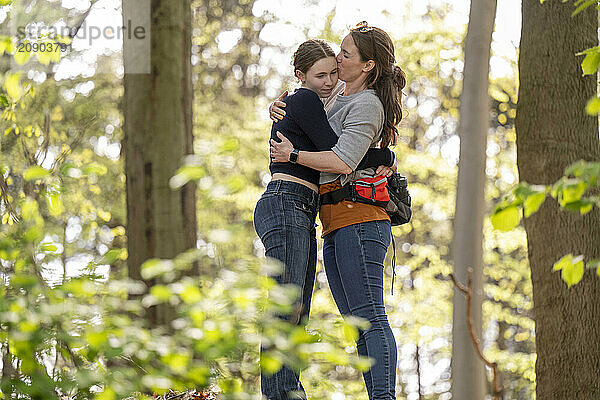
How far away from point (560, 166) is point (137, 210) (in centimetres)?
254

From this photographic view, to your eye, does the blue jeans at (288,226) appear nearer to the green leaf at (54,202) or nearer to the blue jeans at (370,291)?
the blue jeans at (370,291)

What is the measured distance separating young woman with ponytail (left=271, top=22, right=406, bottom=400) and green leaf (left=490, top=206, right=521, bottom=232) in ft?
3.22

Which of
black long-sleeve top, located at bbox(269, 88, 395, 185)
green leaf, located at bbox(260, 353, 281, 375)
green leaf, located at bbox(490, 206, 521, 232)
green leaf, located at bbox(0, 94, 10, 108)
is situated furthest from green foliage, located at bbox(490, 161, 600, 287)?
green leaf, located at bbox(0, 94, 10, 108)

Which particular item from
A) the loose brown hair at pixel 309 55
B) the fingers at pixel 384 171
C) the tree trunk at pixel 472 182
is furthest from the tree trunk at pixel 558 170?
the loose brown hair at pixel 309 55

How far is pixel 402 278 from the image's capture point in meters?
12.0

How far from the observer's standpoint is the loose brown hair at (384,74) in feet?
9.71

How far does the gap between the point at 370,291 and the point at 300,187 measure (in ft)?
1.70

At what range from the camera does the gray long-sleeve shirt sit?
277cm

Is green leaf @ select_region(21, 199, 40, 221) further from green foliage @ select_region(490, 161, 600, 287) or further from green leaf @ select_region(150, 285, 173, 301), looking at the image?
green foliage @ select_region(490, 161, 600, 287)

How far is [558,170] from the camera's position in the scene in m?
4.13

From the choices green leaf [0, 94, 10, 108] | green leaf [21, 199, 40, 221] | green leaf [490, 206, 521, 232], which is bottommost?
green leaf [490, 206, 521, 232]

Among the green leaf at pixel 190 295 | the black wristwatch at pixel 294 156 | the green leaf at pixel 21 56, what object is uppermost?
the green leaf at pixel 21 56

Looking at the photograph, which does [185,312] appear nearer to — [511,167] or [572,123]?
[572,123]

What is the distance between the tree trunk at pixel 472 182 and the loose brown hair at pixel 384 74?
271 centimetres
